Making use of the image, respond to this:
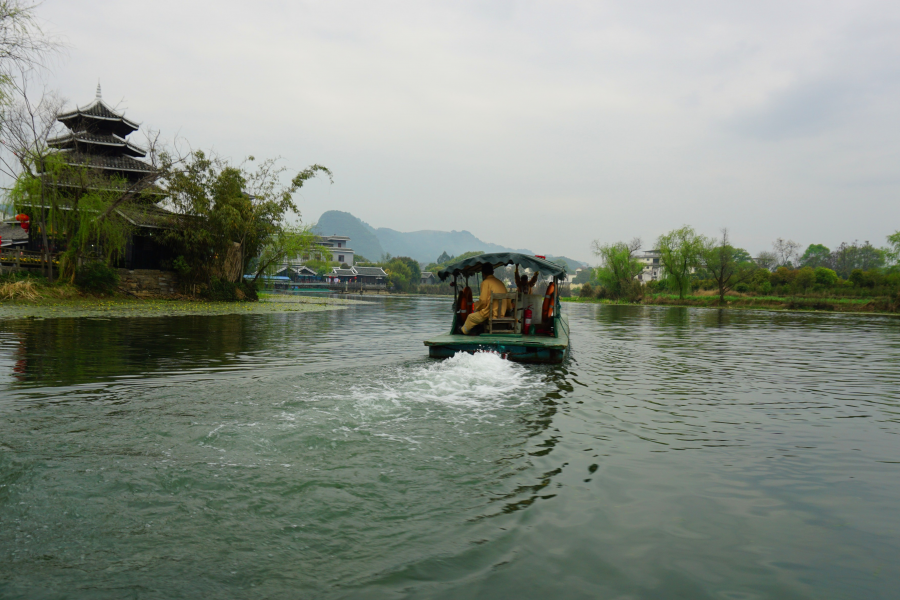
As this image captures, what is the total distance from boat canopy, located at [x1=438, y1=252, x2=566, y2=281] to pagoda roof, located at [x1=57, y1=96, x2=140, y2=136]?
29.0m

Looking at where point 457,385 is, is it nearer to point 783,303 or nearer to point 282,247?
point 282,247

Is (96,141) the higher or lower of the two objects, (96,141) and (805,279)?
the higher

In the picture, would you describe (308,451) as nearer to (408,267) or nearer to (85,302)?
(85,302)

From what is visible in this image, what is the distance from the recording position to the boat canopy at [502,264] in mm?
10492

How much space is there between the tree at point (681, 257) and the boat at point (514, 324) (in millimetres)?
47920

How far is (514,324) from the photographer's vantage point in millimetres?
10727

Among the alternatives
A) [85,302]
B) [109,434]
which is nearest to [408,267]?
[85,302]

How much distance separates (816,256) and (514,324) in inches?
4183

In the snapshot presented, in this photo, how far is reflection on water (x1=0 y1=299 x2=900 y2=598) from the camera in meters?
2.62

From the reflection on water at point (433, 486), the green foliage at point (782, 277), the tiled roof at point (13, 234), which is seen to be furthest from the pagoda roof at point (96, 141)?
the green foliage at point (782, 277)

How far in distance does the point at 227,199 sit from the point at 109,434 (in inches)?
1012

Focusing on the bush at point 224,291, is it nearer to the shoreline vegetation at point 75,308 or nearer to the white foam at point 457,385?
the shoreline vegetation at point 75,308

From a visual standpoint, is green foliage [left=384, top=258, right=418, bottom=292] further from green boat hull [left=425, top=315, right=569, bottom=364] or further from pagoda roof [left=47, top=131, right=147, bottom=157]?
green boat hull [left=425, top=315, right=569, bottom=364]

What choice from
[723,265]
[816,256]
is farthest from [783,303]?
[816,256]
